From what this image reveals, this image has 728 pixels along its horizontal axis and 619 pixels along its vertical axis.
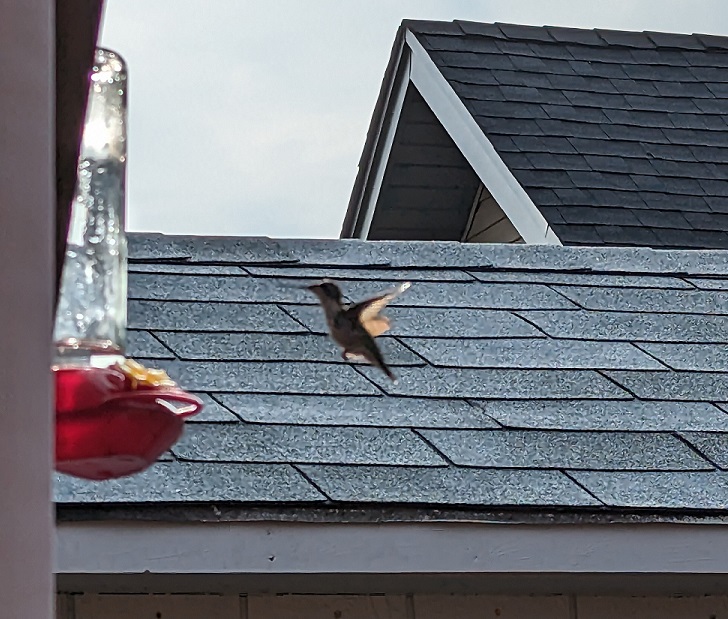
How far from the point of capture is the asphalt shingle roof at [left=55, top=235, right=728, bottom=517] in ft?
9.86

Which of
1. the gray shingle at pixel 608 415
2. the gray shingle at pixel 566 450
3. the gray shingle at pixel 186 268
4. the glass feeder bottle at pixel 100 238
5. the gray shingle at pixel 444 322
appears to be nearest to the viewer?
the glass feeder bottle at pixel 100 238

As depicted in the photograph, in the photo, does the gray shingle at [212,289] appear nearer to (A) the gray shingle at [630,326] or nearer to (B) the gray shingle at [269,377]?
(B) the gray shingle at [269,377]

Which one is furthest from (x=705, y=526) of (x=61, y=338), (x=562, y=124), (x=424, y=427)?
(x=562, y=124)

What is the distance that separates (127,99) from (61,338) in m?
0.44

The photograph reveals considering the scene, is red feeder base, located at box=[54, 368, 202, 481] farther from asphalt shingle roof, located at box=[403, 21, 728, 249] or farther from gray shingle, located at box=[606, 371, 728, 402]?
asphalt shingle roof, located at box=[403, 21, 728, 249]

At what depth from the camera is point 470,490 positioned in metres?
3.01

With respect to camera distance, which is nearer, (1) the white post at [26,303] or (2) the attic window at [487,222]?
(1) the white post at [26,303]

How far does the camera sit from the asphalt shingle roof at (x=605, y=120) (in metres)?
6.18

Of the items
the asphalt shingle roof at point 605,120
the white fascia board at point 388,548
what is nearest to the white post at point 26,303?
the white fascia board at point 388,548

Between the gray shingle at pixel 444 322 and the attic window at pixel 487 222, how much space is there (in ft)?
10.0

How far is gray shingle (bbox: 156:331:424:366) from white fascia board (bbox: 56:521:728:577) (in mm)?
890

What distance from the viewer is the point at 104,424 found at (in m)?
1.79

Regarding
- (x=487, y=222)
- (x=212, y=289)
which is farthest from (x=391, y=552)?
(x=487, y=222)

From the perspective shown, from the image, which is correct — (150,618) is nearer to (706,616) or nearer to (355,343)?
(355,343)
